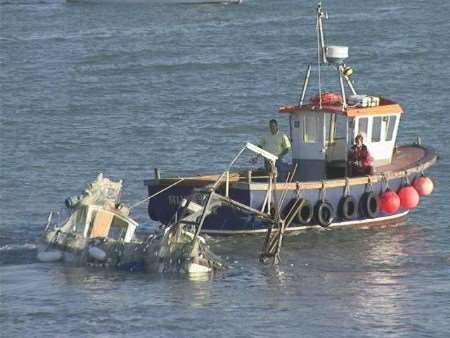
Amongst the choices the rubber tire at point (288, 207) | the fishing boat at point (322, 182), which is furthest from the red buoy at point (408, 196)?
the rubber tire at point (288, 207)

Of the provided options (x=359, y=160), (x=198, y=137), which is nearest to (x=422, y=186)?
(x=359, y=160)

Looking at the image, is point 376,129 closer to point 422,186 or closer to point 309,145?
point 309,145

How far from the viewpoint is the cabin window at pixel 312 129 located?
3108cm

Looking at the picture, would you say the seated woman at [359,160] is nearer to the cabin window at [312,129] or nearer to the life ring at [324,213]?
the cabin window at [312,129]

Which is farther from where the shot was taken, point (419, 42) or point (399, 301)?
point (419, 42)

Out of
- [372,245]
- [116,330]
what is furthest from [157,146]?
[116,330]

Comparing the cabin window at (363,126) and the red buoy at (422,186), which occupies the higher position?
the cabin window at (363,126)

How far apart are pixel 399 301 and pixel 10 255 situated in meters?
6.83

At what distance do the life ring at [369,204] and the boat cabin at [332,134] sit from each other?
102 cm

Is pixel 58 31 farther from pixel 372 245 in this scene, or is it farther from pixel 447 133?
pixel 372 245

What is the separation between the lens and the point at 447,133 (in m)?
39.4

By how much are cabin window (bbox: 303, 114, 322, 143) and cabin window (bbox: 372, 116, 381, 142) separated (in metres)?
1.02

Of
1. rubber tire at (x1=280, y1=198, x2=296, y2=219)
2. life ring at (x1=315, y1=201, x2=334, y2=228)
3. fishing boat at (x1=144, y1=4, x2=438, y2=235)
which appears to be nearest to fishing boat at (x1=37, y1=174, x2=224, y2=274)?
fishing boat at (x1=144, y1=4, x2=438, y2=235)

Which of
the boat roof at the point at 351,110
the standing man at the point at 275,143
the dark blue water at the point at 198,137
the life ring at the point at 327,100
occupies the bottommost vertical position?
the dark blue water at the point at 198,137
